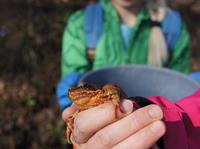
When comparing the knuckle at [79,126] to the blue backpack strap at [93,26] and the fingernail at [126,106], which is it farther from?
the blue backpack strap at [93,26]

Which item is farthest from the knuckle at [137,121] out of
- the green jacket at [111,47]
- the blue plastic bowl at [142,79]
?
the green jacket at [111,47]

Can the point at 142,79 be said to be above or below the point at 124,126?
below

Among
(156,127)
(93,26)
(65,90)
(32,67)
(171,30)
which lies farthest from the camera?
(32,67)

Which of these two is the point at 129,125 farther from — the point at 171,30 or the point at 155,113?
the point at 171,30

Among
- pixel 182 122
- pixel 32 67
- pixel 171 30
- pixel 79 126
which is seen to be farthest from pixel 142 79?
pixel 32 67

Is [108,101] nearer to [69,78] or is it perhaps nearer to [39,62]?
[69,78]

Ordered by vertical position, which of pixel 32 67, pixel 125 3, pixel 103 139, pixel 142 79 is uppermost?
pixel 125 3

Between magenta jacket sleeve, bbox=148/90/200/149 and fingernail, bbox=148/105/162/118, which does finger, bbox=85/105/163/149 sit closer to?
fingernail, bbox=148/105/162/118

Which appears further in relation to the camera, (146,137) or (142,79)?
(142,79)
